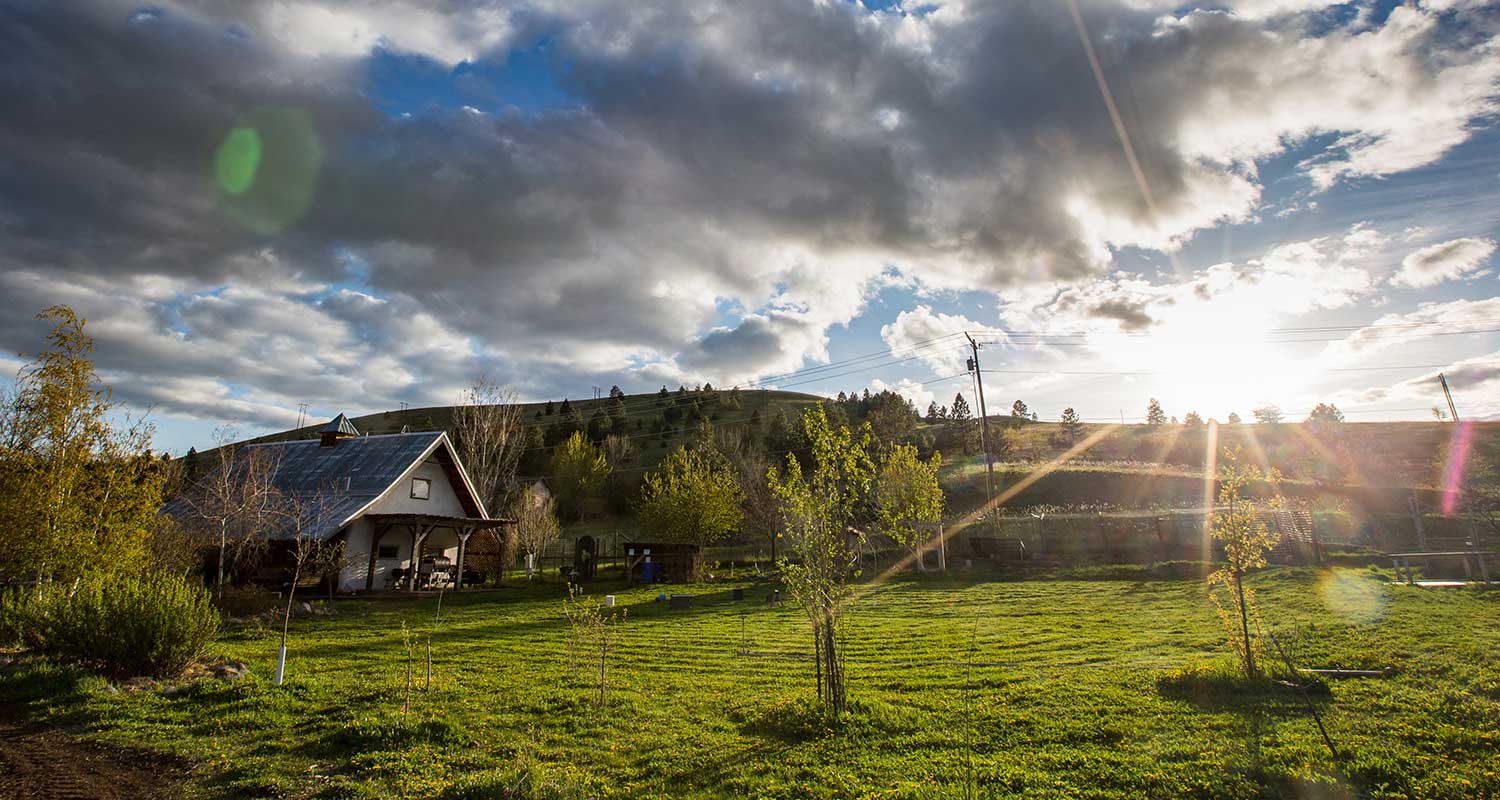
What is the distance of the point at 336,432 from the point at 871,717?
36.4 m

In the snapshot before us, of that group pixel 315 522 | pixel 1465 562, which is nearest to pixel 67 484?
pixel 315 522

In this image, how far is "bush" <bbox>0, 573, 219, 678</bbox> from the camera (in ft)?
35.3

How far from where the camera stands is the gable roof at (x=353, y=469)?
1107 inches

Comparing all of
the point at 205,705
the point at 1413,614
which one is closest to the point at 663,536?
the point at 205,705

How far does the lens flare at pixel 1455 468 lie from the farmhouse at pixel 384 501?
55648 millimetres

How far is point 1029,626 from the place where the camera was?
15789mm

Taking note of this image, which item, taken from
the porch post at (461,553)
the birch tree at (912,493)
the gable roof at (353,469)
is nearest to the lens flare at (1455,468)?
the birch tree at (912,493)

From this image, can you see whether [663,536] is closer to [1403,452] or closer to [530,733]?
[530,733]

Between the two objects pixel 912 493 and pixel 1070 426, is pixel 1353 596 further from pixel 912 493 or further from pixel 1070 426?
pixel 1070 426

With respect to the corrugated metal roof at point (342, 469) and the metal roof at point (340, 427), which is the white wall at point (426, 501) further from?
the metal roof at point (340, 427)

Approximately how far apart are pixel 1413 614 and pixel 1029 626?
7418mm

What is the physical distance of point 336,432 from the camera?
35500 mm

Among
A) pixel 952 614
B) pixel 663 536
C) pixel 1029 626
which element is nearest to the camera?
pixel 1029 626

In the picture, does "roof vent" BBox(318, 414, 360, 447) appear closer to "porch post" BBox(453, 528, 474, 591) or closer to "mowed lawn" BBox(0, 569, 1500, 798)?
"porch post" BBox(453, 528, 474, 591)
